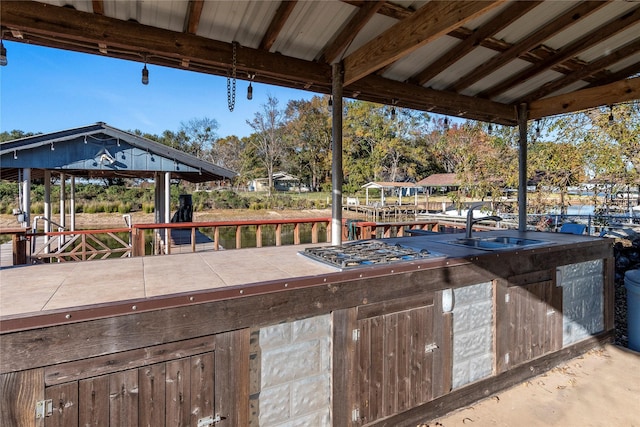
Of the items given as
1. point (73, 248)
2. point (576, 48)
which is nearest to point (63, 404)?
point (576, 48)

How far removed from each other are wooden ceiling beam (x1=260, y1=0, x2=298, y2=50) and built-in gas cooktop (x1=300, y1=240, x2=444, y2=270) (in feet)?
5.71

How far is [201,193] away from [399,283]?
24.1m

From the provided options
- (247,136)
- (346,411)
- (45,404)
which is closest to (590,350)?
(346,411)

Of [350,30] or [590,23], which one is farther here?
[590,23]

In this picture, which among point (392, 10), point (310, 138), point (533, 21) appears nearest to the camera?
point (392, 10)

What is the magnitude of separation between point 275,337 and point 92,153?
23.0 ft

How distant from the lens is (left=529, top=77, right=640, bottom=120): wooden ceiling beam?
12.5ft

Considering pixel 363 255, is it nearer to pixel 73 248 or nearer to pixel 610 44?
pixel 610 44

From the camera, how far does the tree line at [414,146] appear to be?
9.02 meters

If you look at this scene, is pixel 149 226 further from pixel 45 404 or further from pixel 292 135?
pixel 292 135

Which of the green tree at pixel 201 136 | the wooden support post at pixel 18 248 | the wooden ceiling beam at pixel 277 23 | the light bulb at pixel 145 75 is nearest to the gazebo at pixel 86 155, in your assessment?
the wooden support post at pixel 18 248

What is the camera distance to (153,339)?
5.49 feet

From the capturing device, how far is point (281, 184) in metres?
40.5

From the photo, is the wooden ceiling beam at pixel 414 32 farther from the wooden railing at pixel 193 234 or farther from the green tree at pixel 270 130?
the green tree at pixel 270 130
